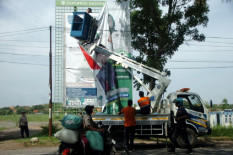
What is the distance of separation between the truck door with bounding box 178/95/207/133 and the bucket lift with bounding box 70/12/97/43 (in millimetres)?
5893

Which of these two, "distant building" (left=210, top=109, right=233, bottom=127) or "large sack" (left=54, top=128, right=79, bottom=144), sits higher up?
"large sack" (left=54, top=128, right=79, bottom=144)

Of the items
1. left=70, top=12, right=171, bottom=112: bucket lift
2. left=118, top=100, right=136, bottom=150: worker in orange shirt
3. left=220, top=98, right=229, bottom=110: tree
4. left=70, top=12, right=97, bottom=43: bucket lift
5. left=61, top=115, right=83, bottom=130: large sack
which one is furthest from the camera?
left=220, top=98, right=229, bottom=110: tree

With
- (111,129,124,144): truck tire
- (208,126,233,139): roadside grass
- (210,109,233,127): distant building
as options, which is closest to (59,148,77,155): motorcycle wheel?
(111,129,124,144): truck tire

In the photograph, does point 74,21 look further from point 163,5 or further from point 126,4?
point 163,5

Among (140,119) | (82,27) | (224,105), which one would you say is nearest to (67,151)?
(140,119)

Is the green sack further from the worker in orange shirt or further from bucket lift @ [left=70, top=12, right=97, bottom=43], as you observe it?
bucket lift @ [left=70, top=12, right=97, bottom=43]

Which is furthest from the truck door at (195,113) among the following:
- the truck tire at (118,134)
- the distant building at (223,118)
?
the distant building at (223,118)

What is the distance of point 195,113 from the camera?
11047 mm

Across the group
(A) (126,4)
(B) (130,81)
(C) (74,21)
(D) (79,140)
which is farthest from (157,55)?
(D) (79,140)

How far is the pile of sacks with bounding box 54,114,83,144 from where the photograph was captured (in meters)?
5.33

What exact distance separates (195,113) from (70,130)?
6965 mm

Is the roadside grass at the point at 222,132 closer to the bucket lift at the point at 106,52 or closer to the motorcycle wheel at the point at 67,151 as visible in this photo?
the bucket lift at the point at 106,52

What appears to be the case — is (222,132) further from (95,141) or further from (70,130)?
(70,130)

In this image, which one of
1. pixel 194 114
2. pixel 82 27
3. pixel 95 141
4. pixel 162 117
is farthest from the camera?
pixel 82 27
